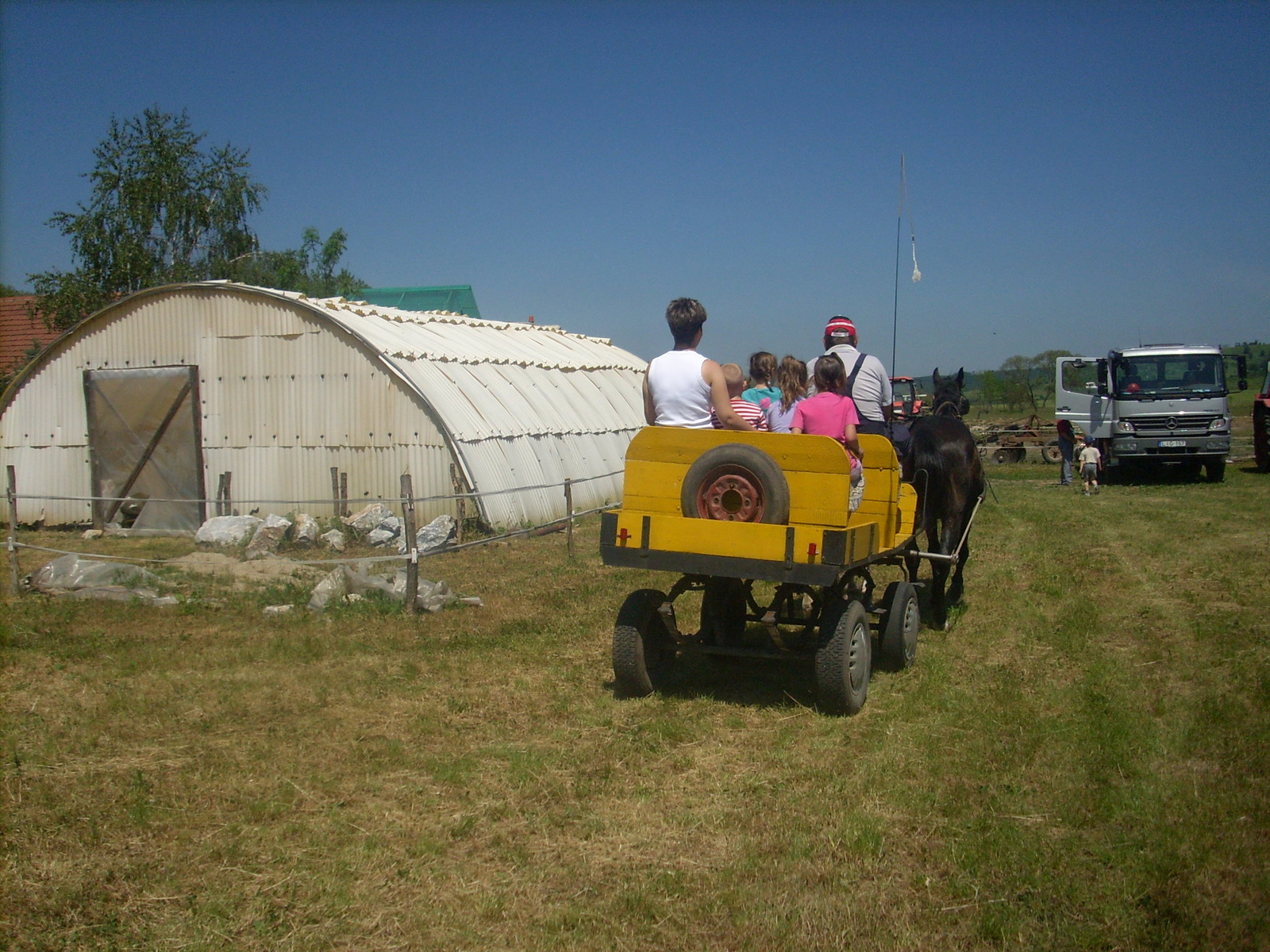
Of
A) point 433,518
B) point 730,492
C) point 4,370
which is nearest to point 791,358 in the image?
point 730,492

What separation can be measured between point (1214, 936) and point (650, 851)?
2.04 metres

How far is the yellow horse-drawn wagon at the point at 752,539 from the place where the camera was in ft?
18.0

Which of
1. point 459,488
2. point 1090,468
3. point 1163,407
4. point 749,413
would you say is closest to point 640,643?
point 749,413

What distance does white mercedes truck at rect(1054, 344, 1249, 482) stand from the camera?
1909 centimetres

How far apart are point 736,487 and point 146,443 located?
1374cm

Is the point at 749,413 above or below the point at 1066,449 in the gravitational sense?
above

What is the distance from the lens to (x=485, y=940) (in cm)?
347

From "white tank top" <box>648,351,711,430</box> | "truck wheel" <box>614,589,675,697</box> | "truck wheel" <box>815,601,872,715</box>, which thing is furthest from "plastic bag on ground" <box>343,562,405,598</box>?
"truck wheel" <box>815,601,872,715</box>

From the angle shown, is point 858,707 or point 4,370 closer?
point 858,707

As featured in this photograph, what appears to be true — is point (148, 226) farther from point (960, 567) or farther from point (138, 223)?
point (960, 567)

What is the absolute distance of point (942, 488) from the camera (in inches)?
320

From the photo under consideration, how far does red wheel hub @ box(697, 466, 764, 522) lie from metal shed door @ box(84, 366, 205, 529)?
12744 mm

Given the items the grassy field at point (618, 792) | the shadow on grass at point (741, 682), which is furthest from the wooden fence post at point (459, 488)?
the shadow on grass at point (741, 682)

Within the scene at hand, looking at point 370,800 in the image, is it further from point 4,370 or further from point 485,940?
point 4,370
